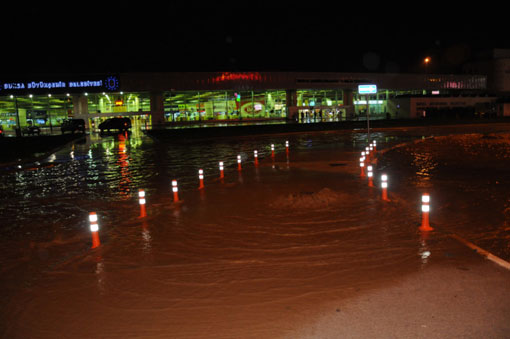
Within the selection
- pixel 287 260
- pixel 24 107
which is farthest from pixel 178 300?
pixel 24 107

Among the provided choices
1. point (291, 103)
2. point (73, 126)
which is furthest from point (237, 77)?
point (73, 126)

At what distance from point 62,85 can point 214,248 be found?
178 ft

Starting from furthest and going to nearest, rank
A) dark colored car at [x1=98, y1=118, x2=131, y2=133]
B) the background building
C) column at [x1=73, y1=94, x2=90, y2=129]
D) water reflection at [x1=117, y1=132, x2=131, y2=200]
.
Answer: column at [x1=73, y1=94, x2=90, y2=129]
the background building
dark colored car at [x1=98, y1=118, x2=131, y2=133]
water reflection at [x1=117, y1=132, x2=131, y2=200]

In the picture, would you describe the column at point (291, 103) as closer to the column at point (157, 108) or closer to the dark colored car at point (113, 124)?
the column at point (157, 108)

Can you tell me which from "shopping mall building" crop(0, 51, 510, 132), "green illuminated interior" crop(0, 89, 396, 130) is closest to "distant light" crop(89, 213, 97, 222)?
"shopping mall building" crop(0, 51, 510, 132)

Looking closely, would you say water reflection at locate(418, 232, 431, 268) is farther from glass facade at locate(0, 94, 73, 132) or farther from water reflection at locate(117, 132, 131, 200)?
glass facade at locate(0, 94, 73, 132)

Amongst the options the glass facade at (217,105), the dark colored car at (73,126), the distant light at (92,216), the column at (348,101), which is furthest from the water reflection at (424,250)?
the column at (348,101)

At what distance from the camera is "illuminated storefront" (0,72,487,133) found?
2212 inches

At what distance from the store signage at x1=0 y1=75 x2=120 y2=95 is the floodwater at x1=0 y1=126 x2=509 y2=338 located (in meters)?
43.3

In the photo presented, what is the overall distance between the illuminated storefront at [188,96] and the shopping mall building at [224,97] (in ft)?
0.37

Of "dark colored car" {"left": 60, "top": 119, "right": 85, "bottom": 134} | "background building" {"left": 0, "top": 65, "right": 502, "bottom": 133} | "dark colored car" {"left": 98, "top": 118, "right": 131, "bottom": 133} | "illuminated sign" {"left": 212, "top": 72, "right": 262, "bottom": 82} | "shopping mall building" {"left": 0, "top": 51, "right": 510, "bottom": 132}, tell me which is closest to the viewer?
"dark colored car" {"left": 60, "top": 119, "right": 85, "bottom": 134}

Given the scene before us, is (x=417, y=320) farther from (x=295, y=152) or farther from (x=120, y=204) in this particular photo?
(x=295, y=152)

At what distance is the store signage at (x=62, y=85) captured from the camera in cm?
5497

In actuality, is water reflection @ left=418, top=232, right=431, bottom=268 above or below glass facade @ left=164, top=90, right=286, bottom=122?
below
